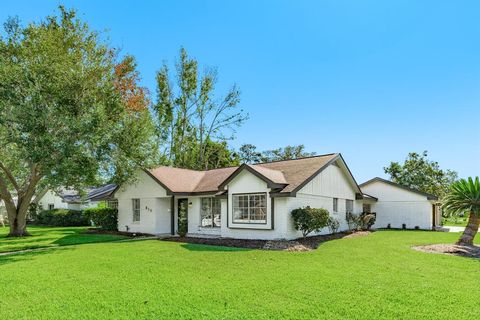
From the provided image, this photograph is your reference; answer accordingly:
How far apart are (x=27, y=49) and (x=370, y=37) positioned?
53.7ft

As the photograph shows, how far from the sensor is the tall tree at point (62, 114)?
15523 mm

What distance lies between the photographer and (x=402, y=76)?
58.3 ft

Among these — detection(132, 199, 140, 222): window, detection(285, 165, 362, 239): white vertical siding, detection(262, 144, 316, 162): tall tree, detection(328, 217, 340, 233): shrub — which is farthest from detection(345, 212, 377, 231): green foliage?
detection(262, 144, 316, 162): tall tree

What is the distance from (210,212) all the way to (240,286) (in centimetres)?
1218

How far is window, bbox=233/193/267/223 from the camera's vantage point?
17.1 meters

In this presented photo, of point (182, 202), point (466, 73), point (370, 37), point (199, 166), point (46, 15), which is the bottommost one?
point (182, 202)

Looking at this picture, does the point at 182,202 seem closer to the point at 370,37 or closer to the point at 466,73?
the point at 370,37

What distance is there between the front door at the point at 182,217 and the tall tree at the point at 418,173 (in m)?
33.9

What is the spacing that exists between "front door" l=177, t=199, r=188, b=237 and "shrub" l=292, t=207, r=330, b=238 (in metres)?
6.74

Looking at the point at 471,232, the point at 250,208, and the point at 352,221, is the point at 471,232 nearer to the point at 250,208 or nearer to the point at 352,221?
the point at 352,221

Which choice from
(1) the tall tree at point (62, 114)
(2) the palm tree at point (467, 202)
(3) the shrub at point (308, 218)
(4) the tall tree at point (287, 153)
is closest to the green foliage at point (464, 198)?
(2) the palm tree at point (467, 202)

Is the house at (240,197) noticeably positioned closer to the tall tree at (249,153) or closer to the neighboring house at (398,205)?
the neighboring house at (398,205)

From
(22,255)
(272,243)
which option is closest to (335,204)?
(272,243)

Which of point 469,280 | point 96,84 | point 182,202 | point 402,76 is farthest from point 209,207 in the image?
point 469,280
